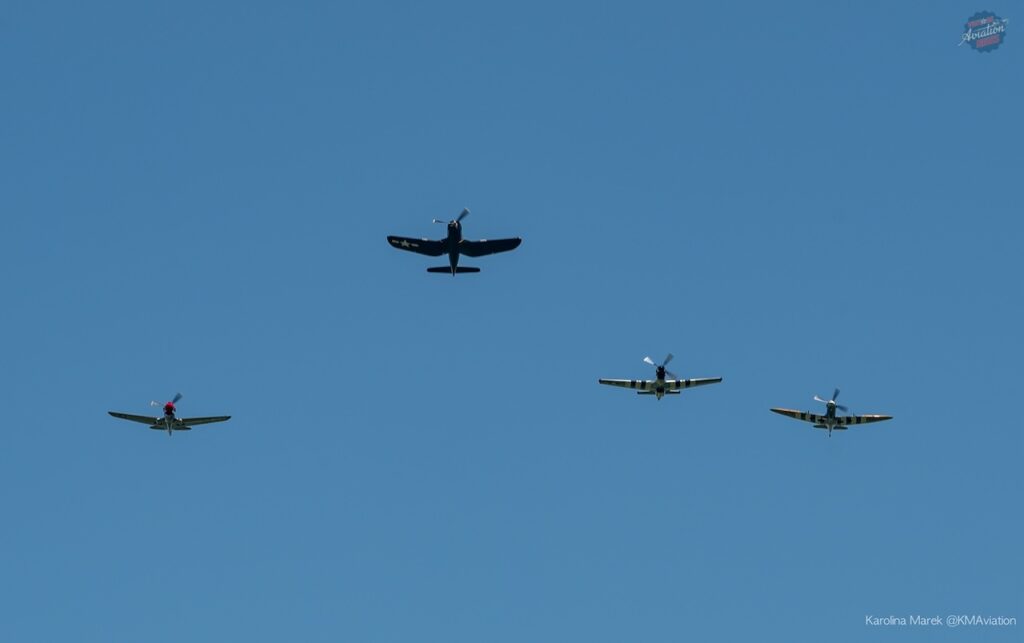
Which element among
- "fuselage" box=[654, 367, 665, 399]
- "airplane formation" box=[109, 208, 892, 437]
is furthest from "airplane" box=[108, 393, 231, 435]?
"fuselage" box=[654, 367, 665, 399]

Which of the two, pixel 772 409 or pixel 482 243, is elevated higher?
pixel 482 243

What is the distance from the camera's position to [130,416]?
15112cm

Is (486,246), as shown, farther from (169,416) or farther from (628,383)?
(169,416)

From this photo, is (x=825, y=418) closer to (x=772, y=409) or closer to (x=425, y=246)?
(x=772, y=409)

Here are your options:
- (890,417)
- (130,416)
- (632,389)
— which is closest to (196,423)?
(130,416)

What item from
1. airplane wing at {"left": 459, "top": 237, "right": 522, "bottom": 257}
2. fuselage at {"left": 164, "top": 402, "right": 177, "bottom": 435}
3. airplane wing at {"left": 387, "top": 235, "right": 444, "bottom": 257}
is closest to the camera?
airplane wing at {"left": 459, "top": 237, "right": 522, "bottom": 257}

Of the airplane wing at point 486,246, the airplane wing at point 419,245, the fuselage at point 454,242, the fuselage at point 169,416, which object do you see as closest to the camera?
the fuselage at point 454,242

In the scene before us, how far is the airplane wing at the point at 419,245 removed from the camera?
138250 mm


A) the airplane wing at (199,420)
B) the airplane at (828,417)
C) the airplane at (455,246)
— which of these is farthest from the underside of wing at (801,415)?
the airplane wing at (199,420)

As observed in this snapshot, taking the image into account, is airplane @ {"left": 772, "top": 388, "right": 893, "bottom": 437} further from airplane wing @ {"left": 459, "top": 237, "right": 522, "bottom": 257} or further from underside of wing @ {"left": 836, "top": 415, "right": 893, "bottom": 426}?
airplane wing @ {"left": 459, "top": 237, "right": 522, "bottom": 257}

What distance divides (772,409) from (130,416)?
57875 millimetres

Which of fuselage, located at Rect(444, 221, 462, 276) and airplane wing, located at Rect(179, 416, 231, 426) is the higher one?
fuselage, located at Rect(444, 221, 462, 276)

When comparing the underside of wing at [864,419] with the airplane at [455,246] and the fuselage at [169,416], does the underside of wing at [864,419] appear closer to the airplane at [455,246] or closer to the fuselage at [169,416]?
the airplane at [455,246]

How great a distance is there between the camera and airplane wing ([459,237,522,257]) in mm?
137750
